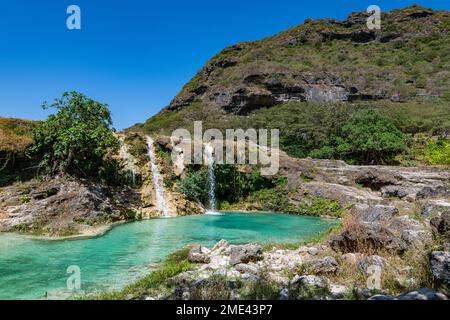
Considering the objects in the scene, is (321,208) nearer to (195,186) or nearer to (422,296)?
(195,186)

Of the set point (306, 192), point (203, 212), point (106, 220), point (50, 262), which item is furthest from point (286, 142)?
point (50, 262)

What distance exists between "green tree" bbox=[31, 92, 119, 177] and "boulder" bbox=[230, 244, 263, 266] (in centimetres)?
1208

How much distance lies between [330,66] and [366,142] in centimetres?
4336

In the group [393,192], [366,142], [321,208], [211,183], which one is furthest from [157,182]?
[366,142]

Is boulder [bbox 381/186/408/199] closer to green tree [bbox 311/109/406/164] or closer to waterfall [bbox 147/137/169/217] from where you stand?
green tree [bbox 311/109/406/164]

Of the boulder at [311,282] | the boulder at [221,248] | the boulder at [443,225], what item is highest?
the boulder at [443,225]

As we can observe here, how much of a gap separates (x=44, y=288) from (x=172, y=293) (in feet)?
11.3

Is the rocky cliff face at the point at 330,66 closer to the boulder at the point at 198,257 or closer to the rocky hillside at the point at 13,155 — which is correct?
the rocky hillside at the point at 13,155

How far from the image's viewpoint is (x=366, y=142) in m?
34.3

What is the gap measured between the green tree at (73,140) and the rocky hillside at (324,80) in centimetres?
2527

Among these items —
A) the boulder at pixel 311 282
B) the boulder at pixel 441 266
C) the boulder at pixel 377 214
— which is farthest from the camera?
the boulder at pixel 377 214

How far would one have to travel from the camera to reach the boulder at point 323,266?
674 cm

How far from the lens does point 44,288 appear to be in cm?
746

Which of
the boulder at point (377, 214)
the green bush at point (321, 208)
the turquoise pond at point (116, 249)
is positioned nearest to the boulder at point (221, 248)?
the turquoise pond at point (116, 249)
